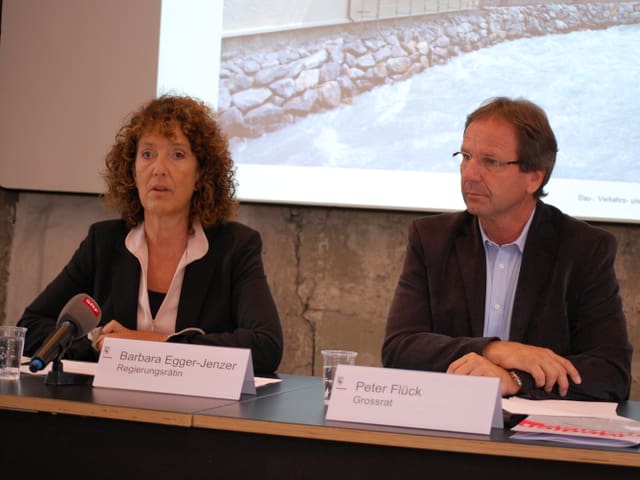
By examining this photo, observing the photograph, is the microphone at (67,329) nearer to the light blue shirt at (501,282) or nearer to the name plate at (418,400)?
the name plate at (418,400)

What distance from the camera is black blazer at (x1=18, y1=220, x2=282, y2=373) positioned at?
243 centimetres

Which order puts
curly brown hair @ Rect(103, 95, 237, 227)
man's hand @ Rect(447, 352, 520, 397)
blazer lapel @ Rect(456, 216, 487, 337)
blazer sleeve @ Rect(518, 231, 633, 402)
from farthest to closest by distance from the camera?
curly brown hair @ Rect(103, 95, 237, 227), blazer lapel @ Rect(456, 216, 487, 337), blazer sleeve @ Rect(518, 231, 633, 402), man's hand @ Rect(447, 352, 520, 397)

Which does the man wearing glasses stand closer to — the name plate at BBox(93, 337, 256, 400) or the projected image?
the name plate at BBox(93, 337, 256, 400)

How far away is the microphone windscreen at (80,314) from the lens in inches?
70.6

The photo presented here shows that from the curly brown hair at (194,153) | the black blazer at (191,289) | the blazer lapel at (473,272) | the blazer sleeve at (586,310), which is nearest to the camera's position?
the blazer sleeve at (586,310)

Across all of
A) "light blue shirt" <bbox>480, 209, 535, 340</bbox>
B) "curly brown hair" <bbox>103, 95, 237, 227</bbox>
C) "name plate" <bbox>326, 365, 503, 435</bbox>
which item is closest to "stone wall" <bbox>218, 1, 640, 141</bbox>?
"curly brown hair" <bbox>103, 95, 237, 227</bbox>

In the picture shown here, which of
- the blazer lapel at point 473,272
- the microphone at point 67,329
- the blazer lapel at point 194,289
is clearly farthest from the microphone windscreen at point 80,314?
the blazer lapel at point 473,272

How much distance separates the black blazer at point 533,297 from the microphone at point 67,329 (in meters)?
0.82

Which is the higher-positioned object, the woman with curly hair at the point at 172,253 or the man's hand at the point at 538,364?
the woman with curly hair at the point at 172,253

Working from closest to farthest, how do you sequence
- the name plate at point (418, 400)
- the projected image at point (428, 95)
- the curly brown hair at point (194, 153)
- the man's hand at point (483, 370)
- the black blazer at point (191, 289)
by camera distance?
the name plate at point (418, 400), the man's hand at point (483, 370), the black blazer at point (191, 289), the curly brown hair at point (194, 153), the projected image at point (428, 95)

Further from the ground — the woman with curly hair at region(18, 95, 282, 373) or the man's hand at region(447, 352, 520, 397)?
the woman with curly hair at region(18, 95, 282, 373)

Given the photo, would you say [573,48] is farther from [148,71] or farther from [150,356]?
[150,356]

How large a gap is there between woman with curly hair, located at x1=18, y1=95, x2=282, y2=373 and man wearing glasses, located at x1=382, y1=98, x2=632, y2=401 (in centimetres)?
44

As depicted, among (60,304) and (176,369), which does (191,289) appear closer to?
(60,304)
